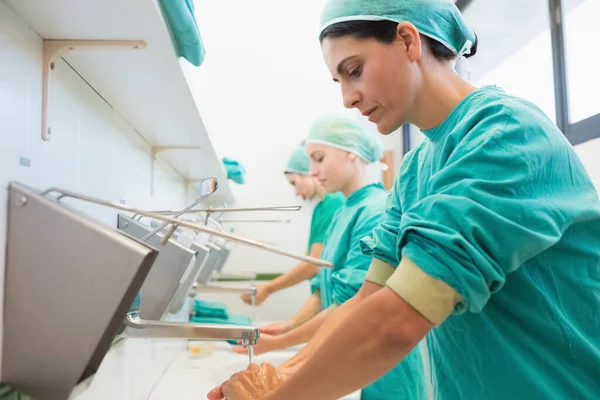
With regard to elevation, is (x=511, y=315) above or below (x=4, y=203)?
below

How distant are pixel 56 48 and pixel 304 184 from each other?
2075 millimetres

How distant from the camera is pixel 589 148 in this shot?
52.7 inches

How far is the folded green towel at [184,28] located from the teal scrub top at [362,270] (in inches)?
28.1

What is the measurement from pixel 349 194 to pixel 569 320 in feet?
3.56

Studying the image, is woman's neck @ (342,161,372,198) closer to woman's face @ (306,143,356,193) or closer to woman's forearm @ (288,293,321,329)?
woman's face @ (306,143,356,193)

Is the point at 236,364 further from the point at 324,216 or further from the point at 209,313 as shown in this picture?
the point at 324,216

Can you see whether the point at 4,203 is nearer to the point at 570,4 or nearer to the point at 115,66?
the point at 115,66

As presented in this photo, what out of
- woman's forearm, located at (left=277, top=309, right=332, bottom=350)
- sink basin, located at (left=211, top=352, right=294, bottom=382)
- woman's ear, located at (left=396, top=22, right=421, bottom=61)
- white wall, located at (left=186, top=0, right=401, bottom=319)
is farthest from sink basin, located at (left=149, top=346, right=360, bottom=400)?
white wall, located at (left=186, top=0, right=401, bottom=319)

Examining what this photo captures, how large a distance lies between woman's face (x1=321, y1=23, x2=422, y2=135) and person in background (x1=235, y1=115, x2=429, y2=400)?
42 centimetres

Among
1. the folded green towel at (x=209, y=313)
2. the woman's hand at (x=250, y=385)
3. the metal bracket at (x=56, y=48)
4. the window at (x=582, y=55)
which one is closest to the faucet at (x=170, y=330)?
the woman's hand at (x=250, y=385)

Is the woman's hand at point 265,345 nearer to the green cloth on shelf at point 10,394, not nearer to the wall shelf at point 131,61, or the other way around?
the wall shelf at point 131,61

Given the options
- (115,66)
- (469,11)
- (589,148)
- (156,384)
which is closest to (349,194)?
(589,148)

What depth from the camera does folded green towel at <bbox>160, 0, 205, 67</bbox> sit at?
58 cm

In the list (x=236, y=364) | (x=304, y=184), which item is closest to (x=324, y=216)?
(x=304, y=184)
